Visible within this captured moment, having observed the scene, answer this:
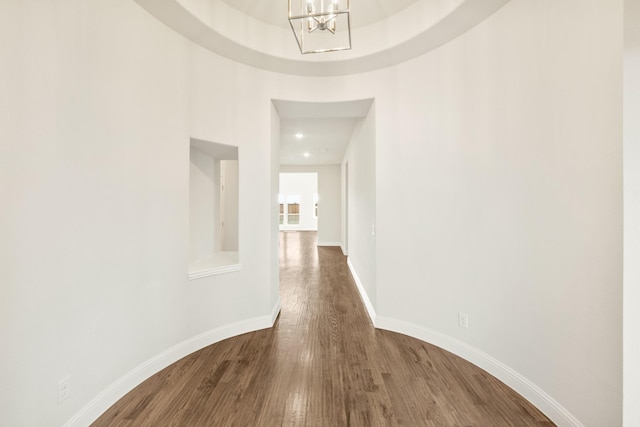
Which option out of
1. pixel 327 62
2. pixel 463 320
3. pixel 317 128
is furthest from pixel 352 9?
pixel 463 320

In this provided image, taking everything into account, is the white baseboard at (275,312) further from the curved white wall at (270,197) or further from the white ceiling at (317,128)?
the white ceiling at (317,128)

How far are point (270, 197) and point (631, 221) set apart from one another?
2.64 meters

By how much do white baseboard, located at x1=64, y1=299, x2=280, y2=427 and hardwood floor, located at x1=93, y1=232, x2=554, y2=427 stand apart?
51 millimetres

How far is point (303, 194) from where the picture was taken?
14930 millimetres

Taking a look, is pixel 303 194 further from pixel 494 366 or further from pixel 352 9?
pixel 494 366

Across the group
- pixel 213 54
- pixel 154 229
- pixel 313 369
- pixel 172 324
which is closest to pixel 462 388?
pixel 313 369

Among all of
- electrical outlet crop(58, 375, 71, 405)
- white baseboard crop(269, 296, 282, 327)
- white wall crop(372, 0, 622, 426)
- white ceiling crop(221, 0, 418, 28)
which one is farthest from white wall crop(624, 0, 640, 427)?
electrical outlet crop(58, 375, 71, 405)

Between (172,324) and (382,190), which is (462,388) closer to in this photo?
(382,190)

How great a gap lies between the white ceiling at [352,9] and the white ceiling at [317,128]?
2.48ft

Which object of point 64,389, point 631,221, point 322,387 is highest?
point 631,221

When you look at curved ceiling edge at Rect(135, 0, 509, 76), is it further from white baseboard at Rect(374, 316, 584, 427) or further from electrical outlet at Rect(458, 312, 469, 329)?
white baseboard at Rect(374, 316, 584, 427)

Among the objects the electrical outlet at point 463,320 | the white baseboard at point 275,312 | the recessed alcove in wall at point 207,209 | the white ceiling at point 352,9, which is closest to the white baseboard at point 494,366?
the electrical outlet at point 463,320

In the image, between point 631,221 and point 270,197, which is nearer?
point 631,221

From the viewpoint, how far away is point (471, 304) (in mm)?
2252
